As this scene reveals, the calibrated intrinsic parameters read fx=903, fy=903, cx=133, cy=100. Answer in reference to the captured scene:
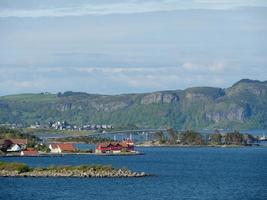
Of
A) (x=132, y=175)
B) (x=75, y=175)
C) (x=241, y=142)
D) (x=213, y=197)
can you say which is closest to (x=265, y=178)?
(x=132, y=175)

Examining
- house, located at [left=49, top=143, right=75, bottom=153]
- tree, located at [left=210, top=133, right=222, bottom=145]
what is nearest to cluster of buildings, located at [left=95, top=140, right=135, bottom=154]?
house, located at [left=49, top=143, right=75, bottom=153]

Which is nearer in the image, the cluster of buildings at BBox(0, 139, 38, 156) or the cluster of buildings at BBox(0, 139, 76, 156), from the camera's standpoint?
the cluster of buildings at BBox(0, 139, 38, 156)

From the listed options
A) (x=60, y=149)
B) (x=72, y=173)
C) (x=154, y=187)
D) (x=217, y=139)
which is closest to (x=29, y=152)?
(x=60, y=149)

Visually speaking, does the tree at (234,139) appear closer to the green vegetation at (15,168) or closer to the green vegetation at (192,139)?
the green vegetation at (192,139)

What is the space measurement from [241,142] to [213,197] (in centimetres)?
13037

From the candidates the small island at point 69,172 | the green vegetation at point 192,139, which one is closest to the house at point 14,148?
the small island at point 69,172

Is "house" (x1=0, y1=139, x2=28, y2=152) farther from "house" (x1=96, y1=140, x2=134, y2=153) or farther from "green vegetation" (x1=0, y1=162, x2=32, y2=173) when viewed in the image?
"green vegetation" (x1=0, y1=162, x2=32, y2=173)

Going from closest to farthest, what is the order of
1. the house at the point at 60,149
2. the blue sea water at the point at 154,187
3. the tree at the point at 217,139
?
1. the blue sea water at the point at 154,187
2. the house at the point at 60,149
3. the tree at the point at 217,139

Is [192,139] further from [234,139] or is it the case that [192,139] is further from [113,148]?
[113,148]

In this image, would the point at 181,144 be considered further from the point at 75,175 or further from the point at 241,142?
the point at 75,175

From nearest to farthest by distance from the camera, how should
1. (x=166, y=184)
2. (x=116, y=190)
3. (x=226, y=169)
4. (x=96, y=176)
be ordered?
1. (x=116, y=190)
2. (x=166, y=184)
3. (x=96, y=176)
4. (x=226, y=169)

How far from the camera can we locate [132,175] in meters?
81.6

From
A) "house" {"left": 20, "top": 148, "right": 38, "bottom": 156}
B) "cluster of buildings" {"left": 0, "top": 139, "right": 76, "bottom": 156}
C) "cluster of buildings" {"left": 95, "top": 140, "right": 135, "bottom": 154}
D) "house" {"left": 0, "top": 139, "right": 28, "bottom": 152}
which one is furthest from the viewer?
"cluster of buildings" {"left": 95, "top": 140, "right": 135, "bottom": 154}

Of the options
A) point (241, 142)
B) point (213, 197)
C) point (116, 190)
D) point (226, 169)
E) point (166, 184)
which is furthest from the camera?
point (241, 142)
